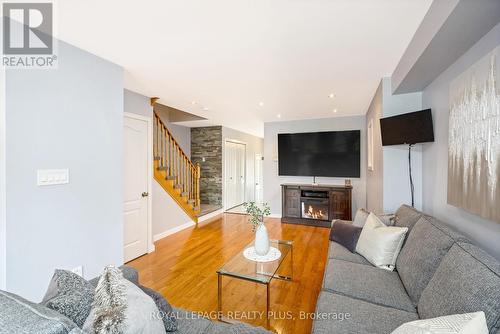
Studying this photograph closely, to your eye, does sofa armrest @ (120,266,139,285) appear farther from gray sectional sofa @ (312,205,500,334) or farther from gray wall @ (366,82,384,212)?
gray wall @ (366,82,384,212)

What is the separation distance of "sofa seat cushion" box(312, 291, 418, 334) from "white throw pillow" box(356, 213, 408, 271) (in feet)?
2.05

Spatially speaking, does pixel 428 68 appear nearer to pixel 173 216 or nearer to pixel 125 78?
pixel 125 78

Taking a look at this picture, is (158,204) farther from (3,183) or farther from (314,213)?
(314,213)

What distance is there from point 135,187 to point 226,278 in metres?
1.85

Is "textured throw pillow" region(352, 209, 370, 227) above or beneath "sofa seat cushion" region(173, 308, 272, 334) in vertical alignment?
above

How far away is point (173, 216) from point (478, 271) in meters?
4.25

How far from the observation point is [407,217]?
2115mm

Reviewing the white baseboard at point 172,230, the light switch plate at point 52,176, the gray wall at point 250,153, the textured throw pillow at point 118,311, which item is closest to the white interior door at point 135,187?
the white baseboard at point 172,230

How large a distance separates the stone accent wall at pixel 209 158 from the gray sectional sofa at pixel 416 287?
183 inches

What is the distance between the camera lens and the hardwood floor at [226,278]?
2133 millimetres

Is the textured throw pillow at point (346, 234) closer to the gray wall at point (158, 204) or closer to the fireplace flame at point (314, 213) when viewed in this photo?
the fireplace flame at point (314, 213)

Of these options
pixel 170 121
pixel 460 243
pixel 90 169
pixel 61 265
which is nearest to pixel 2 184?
pixel 90 169

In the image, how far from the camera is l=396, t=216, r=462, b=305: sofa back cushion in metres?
1.44

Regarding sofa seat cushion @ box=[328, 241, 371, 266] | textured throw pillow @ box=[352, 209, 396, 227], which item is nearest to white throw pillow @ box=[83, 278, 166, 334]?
sofa seat cushion @ box=[328, 241, 371, 266]
